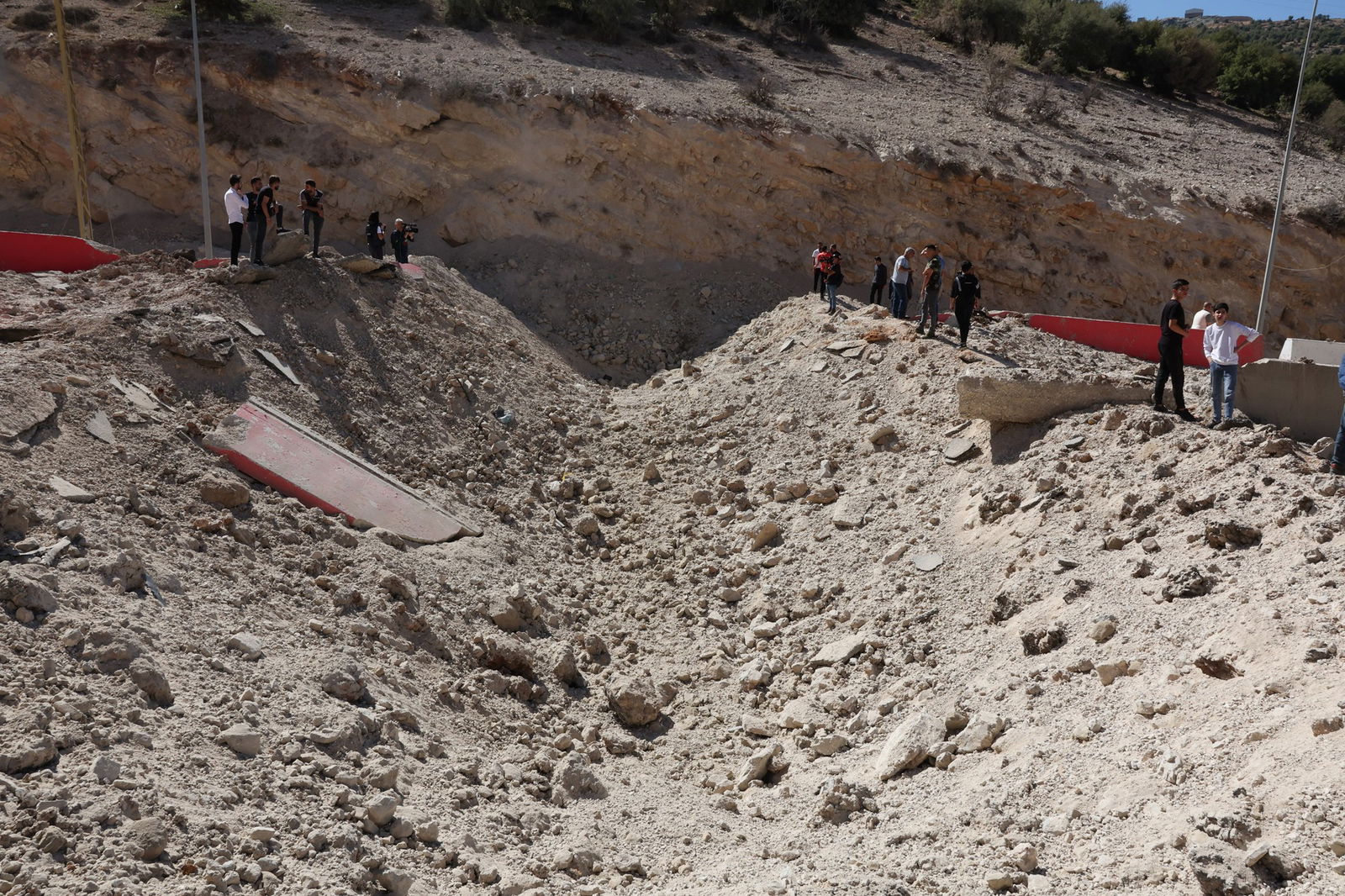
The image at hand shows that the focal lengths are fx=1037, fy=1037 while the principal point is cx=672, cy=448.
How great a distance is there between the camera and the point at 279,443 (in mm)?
9820

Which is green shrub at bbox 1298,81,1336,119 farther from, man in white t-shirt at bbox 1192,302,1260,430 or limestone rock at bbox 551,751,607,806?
limestone rock at bbox 551,751,607,806

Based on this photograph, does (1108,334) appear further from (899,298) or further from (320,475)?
(320,475)

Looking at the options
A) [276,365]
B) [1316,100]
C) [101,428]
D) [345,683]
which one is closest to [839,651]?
[345,683]

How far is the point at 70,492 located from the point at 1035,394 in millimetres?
8290

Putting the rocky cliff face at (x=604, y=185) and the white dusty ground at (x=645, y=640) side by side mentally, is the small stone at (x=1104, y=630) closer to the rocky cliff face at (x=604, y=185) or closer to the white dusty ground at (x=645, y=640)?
the white dusty ground at (x=645, y=640)

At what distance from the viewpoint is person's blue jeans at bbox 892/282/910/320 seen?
45.1 feet

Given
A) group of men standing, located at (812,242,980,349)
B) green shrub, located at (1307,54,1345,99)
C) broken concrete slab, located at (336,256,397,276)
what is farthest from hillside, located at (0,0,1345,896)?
green shrub, located at (1307,54,1345,99)

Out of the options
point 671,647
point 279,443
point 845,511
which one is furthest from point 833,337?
point 279,443

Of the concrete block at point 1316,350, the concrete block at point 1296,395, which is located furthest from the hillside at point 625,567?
the concrete block at point 1316,350

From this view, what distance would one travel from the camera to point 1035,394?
9.91m

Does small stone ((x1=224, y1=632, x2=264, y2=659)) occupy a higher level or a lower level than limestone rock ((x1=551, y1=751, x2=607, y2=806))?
higher

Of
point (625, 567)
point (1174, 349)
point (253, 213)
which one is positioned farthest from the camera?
point (253, 213)

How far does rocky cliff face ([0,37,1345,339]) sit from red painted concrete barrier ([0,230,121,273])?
5.73 metres

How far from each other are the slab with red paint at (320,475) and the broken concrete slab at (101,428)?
78cm
